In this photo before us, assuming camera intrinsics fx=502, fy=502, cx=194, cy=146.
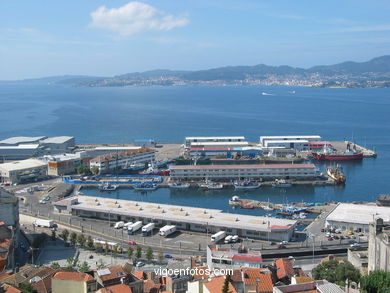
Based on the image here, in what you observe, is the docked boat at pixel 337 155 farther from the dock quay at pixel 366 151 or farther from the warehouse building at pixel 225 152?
the warehouse building at pixel 225 152

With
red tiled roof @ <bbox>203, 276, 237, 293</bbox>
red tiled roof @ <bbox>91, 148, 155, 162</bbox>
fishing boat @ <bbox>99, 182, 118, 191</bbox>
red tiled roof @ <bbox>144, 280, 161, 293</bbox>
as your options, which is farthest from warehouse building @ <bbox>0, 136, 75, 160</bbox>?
red tiled roof @ <bbox>203, 276, 237, 293</bbox>

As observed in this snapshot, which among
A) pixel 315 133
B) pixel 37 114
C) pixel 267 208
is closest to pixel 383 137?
pixel 315 133

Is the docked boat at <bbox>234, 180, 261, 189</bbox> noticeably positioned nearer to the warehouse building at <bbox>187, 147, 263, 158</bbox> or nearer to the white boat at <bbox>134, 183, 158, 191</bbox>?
the white boat at <bbox>134, 183, 158, 191</bbox>

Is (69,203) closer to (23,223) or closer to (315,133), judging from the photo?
(23,223)

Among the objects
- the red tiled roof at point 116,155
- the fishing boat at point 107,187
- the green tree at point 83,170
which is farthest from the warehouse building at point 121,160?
the fishing boat at point 107,187

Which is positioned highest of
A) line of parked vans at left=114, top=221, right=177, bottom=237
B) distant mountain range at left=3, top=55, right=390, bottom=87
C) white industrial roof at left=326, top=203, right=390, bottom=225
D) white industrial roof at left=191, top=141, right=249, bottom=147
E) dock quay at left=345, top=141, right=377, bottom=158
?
distant mountain range at left=3, top=55, right=390, bottom=87
